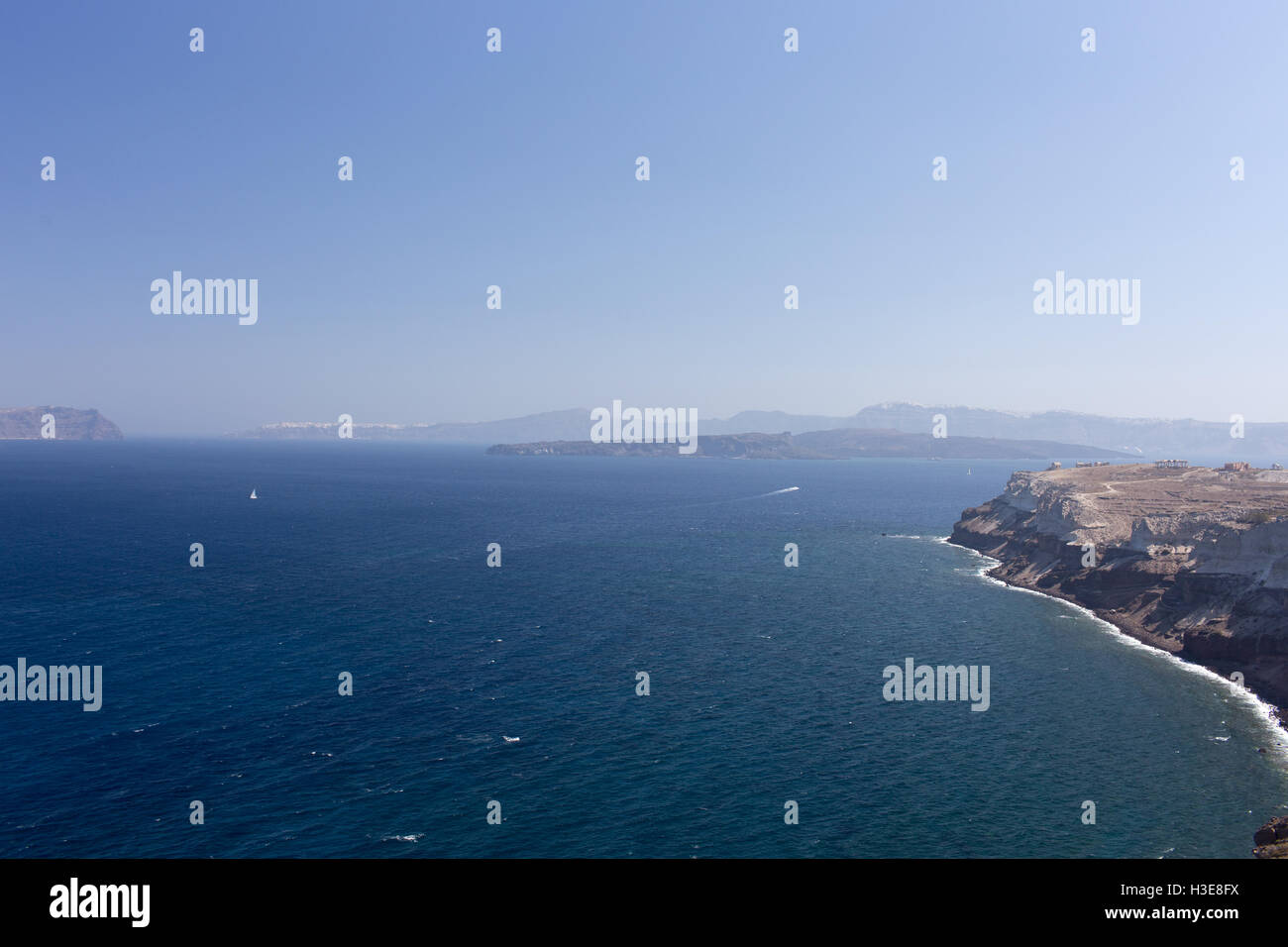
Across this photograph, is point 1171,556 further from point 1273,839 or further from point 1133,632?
point 1273,839

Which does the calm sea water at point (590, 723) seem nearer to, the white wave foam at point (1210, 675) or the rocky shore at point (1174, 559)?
the white wave foam at point (1210, 675)

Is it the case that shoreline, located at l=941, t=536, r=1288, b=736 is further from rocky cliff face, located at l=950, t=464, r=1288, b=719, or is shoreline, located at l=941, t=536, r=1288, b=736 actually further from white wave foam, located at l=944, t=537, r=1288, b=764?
rocky cliff face, located at l=950, t=464, r=1288, b=719

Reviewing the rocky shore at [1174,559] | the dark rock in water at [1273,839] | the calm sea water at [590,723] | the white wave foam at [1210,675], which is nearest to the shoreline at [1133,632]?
the white wave foam at [1210,675]

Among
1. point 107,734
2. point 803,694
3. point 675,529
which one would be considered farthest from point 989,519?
point 107,734

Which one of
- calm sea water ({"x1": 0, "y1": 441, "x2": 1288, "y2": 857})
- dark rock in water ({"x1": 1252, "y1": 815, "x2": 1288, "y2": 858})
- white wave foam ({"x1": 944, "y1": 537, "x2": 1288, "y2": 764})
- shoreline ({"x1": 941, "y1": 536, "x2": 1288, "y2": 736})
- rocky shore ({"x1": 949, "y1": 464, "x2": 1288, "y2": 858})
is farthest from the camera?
rocky shore ({"x1": 949, "y1": 464, "x2": 1288, "y2": 858})

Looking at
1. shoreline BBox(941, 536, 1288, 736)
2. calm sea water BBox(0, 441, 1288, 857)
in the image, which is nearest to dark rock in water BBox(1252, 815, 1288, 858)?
calm sea water BBox(0, 441, 1288, 857)

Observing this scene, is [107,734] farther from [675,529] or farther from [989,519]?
[989,519]

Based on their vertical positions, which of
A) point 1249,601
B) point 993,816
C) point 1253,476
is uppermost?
point 1253,476
